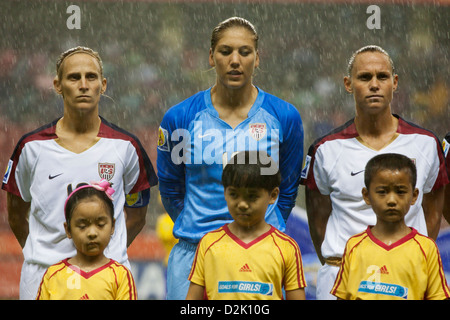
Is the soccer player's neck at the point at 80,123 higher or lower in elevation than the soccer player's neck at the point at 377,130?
higher

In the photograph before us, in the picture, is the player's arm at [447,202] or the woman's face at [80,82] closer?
the woman's face at [80,82]

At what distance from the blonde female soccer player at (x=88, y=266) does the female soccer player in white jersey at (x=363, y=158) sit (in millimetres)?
1254

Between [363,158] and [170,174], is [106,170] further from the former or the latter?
[363,158]

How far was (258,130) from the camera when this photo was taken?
431cm

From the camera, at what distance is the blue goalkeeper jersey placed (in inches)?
168

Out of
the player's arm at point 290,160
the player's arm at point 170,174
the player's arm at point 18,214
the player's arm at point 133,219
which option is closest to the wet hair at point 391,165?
the player's arm at point 290,160

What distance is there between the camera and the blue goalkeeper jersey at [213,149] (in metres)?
4.27

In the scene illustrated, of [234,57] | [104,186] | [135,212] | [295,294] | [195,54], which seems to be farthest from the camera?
[195,54]

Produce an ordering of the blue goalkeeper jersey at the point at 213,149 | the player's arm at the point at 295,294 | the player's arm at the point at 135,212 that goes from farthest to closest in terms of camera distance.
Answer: the player's arm at the point at 135,212 → the blue goalkeeper jersey at the point at 213,149 → the player's arm at the point at 295,294

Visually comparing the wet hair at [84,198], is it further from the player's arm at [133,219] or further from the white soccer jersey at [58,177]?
the player's arm at [133,219]

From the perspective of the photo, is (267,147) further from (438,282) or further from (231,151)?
(438,282)

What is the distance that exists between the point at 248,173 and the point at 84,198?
0.83m

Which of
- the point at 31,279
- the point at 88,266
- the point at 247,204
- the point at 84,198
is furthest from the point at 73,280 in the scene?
the point at 247,204

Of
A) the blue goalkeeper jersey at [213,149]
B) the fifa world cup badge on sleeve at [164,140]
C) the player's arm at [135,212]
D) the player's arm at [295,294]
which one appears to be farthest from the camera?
the player's arm at [135,212]
